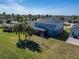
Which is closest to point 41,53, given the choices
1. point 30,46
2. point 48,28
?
point 30,46

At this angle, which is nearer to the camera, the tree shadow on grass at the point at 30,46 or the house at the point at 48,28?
the tree shadow on grass at the point at 30,46

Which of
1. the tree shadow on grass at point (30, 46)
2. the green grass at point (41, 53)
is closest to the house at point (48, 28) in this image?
the tree shadow on grass at point (30, 46)

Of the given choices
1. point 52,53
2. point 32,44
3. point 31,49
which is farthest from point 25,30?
point 52,53

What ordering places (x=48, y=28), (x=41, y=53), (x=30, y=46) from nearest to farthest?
(x=41, y=53) < (x=30, y=46) < (x=48, y=28)

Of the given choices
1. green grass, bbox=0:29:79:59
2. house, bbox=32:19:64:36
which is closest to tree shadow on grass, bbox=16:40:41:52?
green grass, bbox=0:29:79:59

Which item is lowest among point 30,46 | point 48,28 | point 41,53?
point 41,53

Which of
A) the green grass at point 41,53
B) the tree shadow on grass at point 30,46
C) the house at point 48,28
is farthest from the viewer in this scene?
the house at point 48,28

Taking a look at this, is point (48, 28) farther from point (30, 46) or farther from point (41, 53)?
point (41, 53)

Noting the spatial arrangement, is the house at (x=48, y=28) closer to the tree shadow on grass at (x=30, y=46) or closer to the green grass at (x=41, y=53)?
the tree shadow on grass at (x=30, y=46)

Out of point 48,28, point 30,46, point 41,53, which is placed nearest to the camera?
point 41,53

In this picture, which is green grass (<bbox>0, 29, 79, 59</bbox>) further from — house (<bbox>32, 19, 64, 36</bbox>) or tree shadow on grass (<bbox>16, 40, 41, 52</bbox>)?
house (<bbox>32, 19, 64, 36</bbox>)

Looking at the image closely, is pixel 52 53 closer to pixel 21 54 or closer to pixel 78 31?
pixel 21 54
